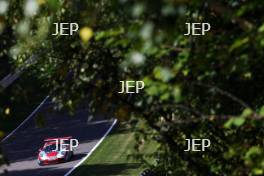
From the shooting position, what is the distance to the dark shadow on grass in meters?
34.5

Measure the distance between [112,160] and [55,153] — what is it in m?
3.88

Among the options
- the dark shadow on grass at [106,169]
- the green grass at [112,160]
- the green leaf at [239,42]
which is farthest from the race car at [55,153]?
the green leaf at [239,42]

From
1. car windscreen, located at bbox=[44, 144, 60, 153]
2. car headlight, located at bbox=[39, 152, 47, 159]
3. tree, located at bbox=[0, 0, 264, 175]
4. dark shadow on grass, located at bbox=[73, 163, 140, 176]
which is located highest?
tree, located at bbox=[0, 0, 264, 175]

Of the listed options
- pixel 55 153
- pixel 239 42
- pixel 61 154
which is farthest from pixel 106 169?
pixel 239 42

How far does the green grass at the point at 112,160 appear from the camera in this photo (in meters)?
34.6

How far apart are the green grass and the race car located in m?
1.64

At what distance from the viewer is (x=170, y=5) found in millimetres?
3098

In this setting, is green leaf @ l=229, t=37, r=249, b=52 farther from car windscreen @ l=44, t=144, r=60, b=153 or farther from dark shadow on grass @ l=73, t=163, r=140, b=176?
car windscreen @ l=44, t=144, r=60, b=153

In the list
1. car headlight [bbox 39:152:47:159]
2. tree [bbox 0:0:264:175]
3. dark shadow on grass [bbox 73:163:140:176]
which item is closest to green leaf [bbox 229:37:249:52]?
tree [bbox 0:0:264:175]

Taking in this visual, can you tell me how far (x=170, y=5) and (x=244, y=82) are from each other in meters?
2.46

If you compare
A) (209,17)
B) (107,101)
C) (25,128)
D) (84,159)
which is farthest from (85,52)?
(25,128)

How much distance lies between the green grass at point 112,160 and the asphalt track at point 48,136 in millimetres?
917

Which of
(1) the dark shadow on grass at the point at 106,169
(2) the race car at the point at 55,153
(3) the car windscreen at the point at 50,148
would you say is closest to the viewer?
(1) the dark shadow on grass at the point at 106,169

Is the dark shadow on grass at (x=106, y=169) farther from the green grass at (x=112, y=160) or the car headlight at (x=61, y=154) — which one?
the car headlight at (x=61, y=154)
